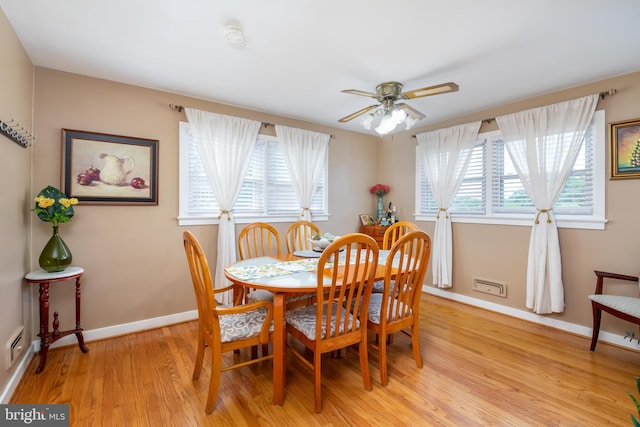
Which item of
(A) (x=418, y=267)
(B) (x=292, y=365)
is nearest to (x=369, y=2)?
(A) (x=418, y=267)

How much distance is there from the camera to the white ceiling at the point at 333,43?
5.66ft

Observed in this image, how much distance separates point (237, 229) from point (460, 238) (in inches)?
112

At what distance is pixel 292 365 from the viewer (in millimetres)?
2230

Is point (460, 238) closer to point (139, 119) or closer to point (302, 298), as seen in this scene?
point (302, 298)

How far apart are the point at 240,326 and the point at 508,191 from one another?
10.7 ft

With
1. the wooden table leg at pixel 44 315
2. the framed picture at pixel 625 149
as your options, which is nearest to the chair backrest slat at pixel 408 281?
the framed picture at pixel 625 149

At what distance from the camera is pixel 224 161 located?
3.18 meters

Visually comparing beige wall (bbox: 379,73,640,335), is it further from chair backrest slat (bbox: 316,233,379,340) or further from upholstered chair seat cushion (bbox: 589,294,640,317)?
chair backrest slat (bbox: 316,233,379,340)

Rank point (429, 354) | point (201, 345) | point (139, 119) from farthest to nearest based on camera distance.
Result: point (139, 119)
point (429, 354)
point (201, 345)

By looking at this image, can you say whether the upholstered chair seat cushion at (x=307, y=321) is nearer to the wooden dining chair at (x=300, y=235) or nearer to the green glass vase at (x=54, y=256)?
the wooden dining chair at (x=300, y=235)

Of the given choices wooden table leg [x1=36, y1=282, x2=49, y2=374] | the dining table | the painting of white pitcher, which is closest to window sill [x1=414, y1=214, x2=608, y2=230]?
the dining table

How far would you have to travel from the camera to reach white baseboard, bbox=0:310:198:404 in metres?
1.86

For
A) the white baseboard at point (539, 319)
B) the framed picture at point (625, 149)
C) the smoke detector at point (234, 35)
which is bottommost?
the white baseboard at point (539, 319)

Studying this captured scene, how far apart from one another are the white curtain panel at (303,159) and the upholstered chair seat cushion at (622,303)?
2.98m
